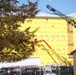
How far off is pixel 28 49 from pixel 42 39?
209 ft

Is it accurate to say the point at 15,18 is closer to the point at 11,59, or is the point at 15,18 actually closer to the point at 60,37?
the point at 11,59

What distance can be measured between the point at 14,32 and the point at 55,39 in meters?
66.4

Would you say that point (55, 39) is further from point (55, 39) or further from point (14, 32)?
point (14, 32)

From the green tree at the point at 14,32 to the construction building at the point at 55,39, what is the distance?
63684 millimetres

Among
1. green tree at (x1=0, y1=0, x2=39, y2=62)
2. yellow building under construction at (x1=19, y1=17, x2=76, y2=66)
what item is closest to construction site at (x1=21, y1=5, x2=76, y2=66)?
yellow building under construction at (x1=19, y1=17, x2=76, y2=66)

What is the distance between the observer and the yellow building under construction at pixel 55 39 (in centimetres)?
7775

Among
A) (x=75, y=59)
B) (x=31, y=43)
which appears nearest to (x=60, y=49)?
(x=75, y=59)

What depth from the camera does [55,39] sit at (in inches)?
3098

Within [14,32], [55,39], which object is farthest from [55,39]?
[14,32]

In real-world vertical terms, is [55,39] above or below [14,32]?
below

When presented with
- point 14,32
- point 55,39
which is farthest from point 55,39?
point 14,32

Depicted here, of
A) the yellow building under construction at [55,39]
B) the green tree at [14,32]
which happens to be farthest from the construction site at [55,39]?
the green tree at [14,32]

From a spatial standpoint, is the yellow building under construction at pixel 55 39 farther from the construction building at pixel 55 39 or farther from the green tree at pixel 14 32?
the green tree at pixel 14 32

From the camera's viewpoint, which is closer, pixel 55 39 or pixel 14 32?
pixel 14 32
